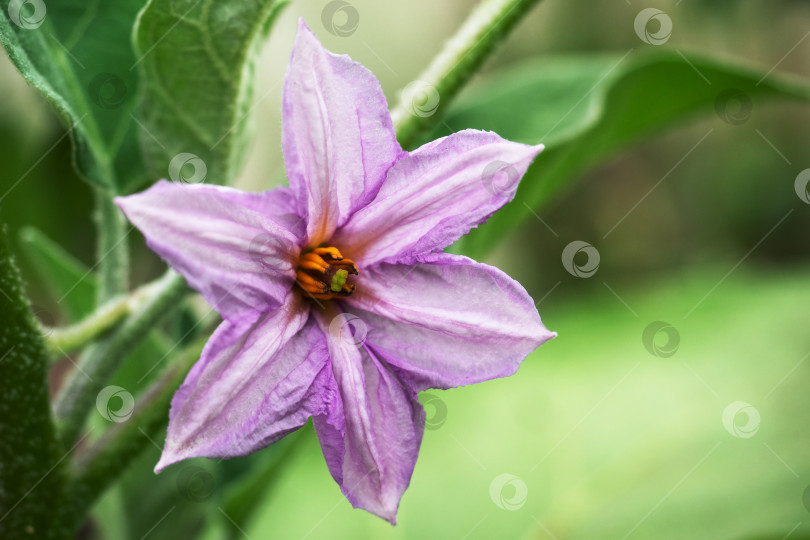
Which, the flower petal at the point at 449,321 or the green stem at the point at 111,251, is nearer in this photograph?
the flower petal at the point at 449,321

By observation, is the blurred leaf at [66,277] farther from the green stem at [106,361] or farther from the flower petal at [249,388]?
the flower petal at [249,388]

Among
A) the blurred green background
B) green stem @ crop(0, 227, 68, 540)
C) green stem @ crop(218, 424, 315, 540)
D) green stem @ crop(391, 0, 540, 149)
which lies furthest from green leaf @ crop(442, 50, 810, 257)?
green stem @ crop(0, 227, 68, 540)

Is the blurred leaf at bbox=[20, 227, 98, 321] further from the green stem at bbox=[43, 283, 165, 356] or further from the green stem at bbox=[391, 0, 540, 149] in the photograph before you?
the green stem at bbox=[391, 0, 540, 149]

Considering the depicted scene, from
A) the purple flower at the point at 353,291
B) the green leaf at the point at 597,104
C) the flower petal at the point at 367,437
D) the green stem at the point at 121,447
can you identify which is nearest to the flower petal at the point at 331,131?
the purple flower at the point at 353,291

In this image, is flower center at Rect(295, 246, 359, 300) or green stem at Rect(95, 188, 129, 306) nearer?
flower center at Rect(295, 246, 359, 300)

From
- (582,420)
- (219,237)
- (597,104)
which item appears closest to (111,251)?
(219,237)

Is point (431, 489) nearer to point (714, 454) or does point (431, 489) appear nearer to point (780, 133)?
point (714, 454)

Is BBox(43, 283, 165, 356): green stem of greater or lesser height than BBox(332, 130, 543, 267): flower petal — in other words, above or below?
below
